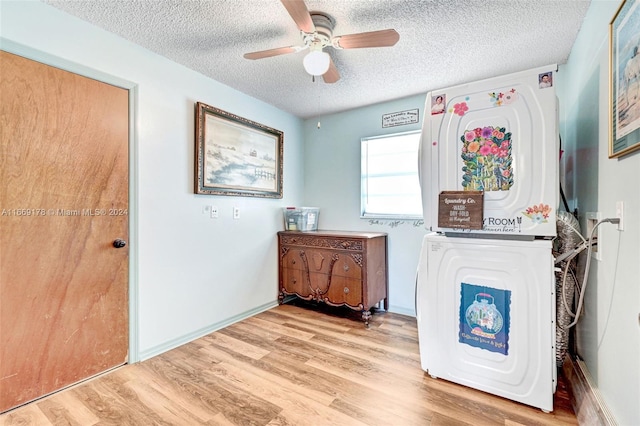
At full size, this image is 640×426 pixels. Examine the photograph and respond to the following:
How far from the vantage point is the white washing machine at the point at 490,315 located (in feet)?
5.28

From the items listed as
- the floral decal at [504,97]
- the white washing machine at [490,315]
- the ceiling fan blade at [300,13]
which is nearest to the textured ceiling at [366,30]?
the ceiling fan blade at [300,13]

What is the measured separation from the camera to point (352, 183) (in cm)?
351

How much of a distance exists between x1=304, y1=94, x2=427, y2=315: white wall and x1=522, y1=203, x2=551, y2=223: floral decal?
57.0 inches

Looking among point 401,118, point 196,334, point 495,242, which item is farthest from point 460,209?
point 196,334

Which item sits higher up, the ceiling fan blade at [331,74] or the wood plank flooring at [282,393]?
the ceiling fan blade at [331,74]

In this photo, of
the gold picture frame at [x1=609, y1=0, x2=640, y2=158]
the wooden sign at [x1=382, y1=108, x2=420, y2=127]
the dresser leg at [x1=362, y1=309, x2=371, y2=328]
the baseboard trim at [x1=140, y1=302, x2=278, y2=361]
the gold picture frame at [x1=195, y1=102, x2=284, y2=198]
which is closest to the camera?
the gold picture frame at [x1=609, y1=0, x2=640, y2=158]

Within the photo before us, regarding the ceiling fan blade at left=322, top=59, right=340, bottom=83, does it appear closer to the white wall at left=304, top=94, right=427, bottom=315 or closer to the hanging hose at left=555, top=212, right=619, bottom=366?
the white wall at left=304, top=94, right=427, bottom=315

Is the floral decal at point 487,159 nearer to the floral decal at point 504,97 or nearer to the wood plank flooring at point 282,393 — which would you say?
the floral decal at point 504,97

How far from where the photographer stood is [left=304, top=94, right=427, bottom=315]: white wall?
123 inches

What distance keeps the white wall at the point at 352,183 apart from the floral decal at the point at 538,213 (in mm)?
1449

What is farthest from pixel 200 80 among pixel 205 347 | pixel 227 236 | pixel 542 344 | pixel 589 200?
pixel 542 344

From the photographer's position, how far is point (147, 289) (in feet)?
7.34

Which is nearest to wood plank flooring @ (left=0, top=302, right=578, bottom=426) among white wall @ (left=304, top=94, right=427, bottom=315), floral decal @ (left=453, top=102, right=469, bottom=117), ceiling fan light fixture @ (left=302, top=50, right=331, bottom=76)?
white wall @ (left=304, top=94, right=427, bottom=315)

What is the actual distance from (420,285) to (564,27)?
196 centimetres
